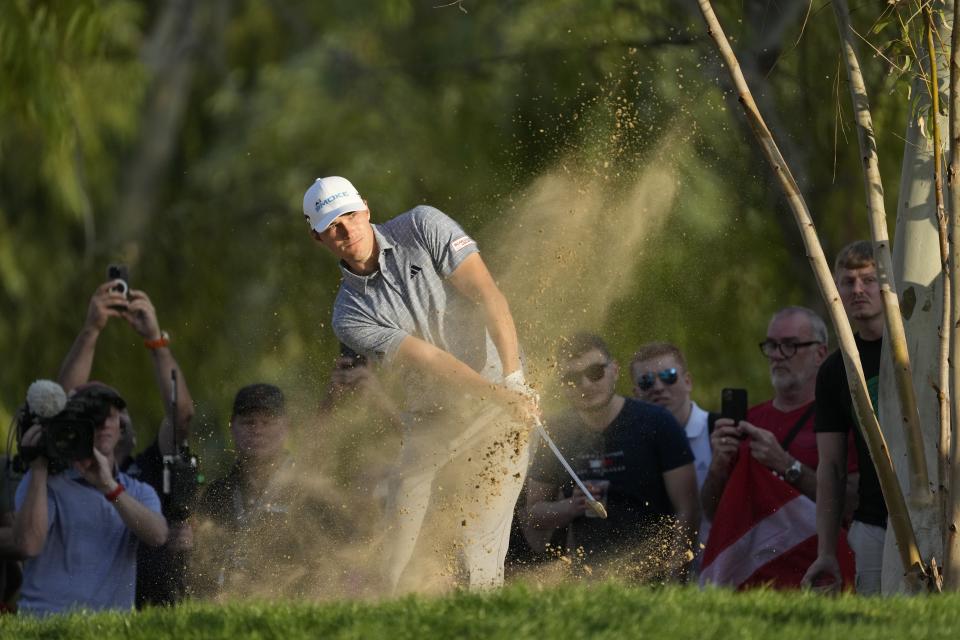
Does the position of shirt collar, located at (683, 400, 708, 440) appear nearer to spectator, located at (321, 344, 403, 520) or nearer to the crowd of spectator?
the crowd of spectator

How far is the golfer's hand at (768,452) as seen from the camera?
8766 millimetres

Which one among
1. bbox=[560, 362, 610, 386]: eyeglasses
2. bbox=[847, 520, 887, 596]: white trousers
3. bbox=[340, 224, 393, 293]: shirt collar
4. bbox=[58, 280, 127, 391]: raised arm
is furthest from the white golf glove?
bbox=[58, 280, 127, 391]: raised arm

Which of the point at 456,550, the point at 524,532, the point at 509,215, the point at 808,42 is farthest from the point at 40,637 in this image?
the point at 808,42

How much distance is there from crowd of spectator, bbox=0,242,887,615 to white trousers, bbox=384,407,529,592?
40 cm

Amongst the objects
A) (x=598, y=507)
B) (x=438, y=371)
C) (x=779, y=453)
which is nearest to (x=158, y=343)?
(x=438, y=371)

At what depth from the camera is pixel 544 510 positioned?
9.18m

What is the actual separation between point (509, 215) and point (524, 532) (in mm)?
3065

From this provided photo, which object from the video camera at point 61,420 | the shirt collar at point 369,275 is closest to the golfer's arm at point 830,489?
the shirt collar at point 369,275

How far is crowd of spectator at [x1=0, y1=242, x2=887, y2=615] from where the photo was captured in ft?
27.7

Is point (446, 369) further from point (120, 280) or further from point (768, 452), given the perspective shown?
point (120, 280)

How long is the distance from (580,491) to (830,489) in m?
1.46

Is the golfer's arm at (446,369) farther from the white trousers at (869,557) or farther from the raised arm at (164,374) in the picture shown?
the raised arm at (164,374)

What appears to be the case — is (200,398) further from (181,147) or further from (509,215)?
(509,215)

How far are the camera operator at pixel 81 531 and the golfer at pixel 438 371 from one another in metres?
1.47
